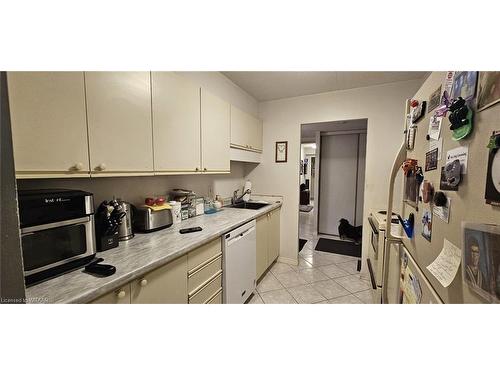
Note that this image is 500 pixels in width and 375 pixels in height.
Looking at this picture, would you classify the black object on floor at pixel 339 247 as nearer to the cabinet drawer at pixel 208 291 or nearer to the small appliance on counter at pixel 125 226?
the cabinet drawer at pixel 208 291

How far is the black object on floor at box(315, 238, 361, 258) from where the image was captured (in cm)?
316

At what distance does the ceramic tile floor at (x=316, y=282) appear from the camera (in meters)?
2.05

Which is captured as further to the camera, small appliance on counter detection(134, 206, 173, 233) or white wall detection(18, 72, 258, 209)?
small appliance on counter detection(134, 206, 173, 233)

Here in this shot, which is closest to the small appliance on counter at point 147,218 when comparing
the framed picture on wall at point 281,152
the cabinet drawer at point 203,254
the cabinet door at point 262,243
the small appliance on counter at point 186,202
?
the small appliance on counter at point 186,202

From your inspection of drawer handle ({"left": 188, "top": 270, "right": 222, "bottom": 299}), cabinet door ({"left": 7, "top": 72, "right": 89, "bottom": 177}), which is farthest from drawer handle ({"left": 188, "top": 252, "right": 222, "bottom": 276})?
cabinet door ({"left": 7, "top": 72, "right": 89, "bottom": 177})

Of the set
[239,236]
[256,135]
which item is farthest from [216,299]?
[256,135]

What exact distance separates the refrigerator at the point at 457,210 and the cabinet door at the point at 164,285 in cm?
114

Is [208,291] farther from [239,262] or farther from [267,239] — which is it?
[267,239]

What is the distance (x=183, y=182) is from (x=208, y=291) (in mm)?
1064

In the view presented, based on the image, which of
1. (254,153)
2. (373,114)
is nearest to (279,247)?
(254,153)

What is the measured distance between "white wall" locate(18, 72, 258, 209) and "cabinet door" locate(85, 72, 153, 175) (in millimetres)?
322

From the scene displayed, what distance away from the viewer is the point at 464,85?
0.51m

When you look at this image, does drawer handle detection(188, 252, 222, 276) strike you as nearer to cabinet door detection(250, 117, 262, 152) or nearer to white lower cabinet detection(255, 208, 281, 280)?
white lower cabinet detection(255, 208, 281, 280)

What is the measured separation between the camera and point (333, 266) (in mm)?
2734
